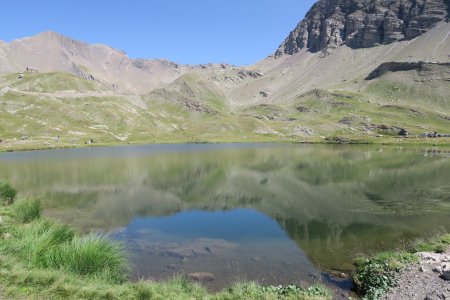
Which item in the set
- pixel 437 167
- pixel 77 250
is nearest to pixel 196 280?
pixel 77 250

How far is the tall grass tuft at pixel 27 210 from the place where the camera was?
2887cm

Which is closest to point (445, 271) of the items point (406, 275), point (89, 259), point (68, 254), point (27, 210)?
point (406, 275)

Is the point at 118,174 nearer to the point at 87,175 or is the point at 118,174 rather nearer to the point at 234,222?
the point at 87,175

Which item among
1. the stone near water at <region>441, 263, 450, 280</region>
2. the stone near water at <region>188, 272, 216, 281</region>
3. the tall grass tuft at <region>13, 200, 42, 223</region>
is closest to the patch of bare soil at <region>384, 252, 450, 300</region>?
the stone near water at <region>441, 263, 450, 280</region>

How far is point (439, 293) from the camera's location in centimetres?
1766

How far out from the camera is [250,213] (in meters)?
49.4

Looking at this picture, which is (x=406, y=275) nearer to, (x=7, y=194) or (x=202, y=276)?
(x=202, y=276)

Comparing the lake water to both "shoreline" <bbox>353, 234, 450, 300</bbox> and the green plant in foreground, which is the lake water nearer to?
the green plant in foreground

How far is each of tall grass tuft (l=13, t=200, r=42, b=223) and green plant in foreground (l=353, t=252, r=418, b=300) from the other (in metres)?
24.2

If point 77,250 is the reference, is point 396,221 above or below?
below

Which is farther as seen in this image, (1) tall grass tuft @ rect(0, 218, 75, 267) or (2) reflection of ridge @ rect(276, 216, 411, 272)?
(2) reflection of ridge @ rect(276, 216, 411, 272)

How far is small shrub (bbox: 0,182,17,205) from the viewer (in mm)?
36547

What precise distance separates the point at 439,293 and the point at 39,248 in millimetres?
19617

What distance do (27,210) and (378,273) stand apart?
26599 mm
